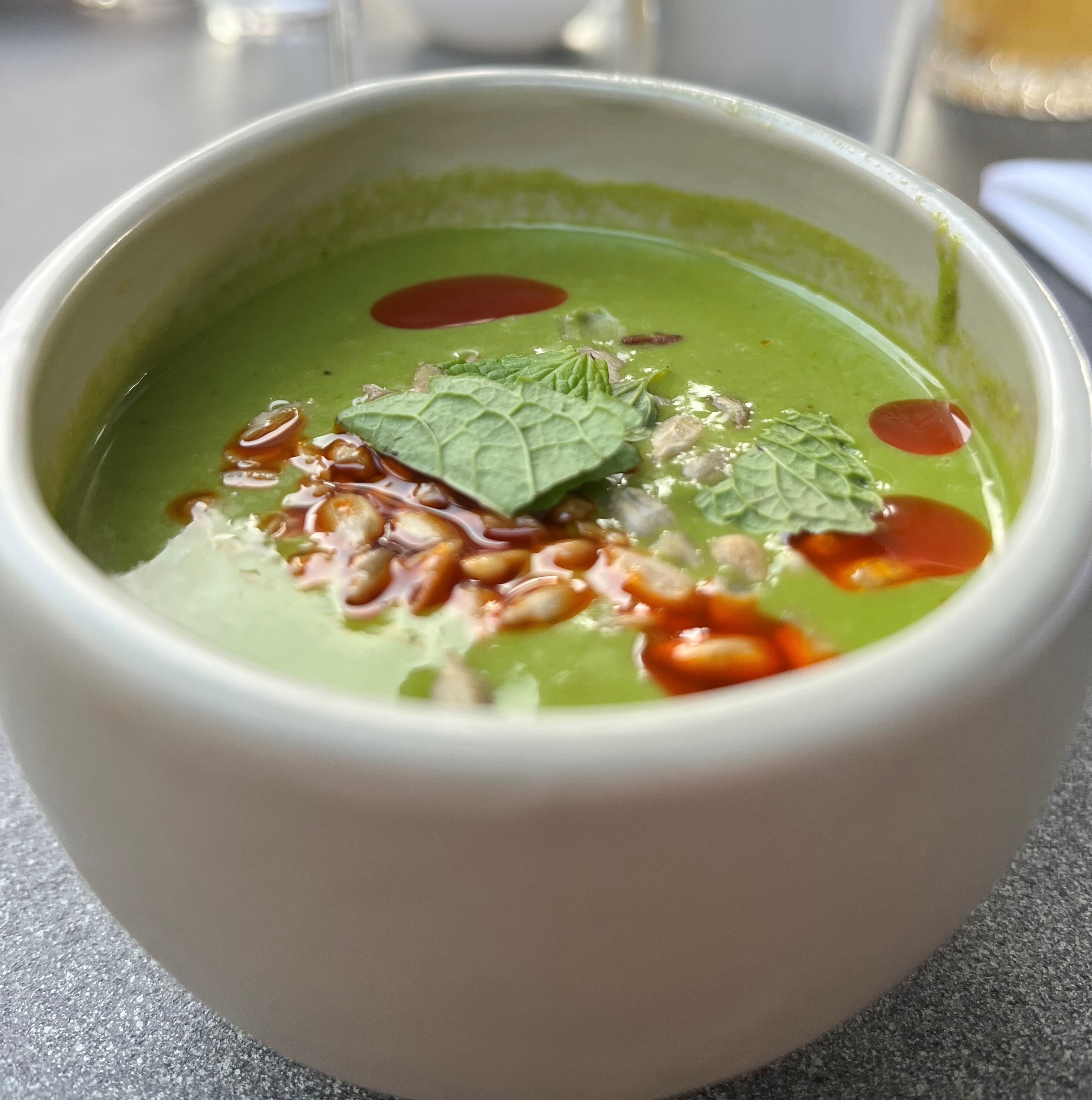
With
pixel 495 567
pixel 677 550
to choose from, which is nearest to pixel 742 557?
pixel 677 550

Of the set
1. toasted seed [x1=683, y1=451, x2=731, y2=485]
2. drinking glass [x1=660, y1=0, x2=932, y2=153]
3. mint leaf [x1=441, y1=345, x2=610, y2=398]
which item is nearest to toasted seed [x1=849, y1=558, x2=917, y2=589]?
toasted seed [x1=683, y1=451, x2=731, y2=485]

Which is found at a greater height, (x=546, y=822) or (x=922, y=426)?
(x=546, y=822)

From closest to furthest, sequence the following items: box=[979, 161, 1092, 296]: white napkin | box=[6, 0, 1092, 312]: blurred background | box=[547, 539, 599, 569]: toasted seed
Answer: box=[547, 539, 599, 569]: toasted seed, box=[979, 161, 1092, 296]: white napkin, box=[6, 0, 1092, 312]: blurred background

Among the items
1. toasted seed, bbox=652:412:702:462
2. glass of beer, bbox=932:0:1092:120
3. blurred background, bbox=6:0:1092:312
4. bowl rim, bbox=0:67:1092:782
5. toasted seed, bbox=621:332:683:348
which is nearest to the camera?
bowl rim, bbox=0:67:1092:782

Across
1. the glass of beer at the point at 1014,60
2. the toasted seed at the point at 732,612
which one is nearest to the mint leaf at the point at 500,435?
the toasted seed at the point at 732,612

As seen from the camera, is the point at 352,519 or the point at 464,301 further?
the point at 464,301

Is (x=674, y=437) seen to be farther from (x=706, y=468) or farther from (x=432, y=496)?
(x=432, y=496)

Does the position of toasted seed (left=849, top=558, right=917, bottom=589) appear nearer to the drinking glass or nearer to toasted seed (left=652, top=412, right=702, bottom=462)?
toasted seed (left=652, top=412, right=702, bottom=462)
